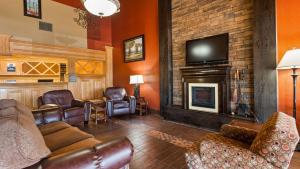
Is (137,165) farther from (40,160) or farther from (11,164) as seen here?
(11,164)

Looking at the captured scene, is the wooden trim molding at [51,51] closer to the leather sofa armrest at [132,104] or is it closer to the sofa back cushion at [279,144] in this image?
the leather sofa armrest at [132,104]

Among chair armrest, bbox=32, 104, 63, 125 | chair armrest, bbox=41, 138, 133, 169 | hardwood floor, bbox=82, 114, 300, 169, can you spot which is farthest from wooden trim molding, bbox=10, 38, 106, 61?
chair armrest, bbox=41, 138, 133, 169

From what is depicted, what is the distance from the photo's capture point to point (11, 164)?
36.1 inches

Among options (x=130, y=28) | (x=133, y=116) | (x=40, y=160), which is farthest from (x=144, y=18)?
(x=40, y=160)

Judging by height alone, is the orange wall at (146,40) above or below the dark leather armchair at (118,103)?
above

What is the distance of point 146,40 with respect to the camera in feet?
18.4

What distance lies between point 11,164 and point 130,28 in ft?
19.4

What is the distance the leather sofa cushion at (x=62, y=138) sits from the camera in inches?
68.2

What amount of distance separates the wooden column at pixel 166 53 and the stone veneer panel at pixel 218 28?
12cm

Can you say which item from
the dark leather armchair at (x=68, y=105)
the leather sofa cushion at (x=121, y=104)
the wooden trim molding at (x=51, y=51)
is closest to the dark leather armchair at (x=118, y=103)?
the leather sofa cushion at (x=121, y=104)

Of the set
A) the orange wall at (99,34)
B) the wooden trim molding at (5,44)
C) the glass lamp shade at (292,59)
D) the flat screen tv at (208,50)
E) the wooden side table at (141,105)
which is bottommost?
the wooden side table at (141,105)

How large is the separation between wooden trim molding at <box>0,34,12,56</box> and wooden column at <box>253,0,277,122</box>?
21.2 ft

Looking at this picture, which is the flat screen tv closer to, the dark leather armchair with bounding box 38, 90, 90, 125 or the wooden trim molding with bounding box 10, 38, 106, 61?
the dark leather armchair with bounding box 38, 90, 90, 125

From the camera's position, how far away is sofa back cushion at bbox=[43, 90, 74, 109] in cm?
414
